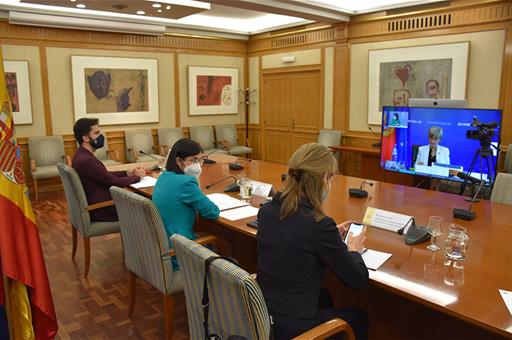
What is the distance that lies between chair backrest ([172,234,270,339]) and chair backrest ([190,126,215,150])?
252 inches

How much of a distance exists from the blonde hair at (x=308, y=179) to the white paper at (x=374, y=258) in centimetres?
36

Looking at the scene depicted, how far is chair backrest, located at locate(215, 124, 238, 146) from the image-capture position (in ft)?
27.5

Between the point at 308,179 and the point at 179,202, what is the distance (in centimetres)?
106

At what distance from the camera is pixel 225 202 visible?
2.99m

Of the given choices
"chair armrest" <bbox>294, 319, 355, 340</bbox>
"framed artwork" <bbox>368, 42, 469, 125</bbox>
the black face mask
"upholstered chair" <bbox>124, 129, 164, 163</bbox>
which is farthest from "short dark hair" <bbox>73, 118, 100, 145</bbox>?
"framed artwork" <bbox>368, 42, 469, 125</bbox>

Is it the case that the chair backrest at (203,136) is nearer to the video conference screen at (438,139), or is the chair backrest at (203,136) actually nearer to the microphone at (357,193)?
the video conference screen at (438,139)

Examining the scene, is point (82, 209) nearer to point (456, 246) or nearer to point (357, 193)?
point (357, 193)

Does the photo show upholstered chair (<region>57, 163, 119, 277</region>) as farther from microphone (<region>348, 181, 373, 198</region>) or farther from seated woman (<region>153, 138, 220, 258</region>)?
microphone (<region>348, 181, 373, 198</region>)

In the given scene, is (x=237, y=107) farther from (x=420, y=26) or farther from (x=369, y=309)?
(x=369, y=309)

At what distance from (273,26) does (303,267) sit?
6.82 m

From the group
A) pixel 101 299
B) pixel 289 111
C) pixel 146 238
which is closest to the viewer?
pixel 146 238

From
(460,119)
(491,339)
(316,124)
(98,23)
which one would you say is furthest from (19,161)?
(316,124)

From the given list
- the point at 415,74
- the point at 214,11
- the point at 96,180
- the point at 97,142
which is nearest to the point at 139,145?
the point at 214,11

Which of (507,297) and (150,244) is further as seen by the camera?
(150,244)
